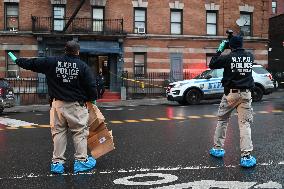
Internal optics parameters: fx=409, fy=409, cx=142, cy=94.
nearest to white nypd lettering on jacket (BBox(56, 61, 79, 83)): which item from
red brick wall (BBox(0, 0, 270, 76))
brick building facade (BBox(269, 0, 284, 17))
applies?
red brick wall (BBox(0, 0, 270, 76))

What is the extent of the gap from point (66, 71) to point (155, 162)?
192 centimetres

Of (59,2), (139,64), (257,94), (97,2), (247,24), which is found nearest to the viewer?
(257,94)

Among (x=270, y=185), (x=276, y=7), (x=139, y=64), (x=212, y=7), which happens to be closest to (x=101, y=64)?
(x=139, y=64)

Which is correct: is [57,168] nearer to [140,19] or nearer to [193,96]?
[193,96]

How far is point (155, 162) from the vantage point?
6211 millimetres

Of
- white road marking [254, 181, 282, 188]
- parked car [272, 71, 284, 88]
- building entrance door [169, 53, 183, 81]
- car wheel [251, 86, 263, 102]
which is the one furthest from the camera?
parked car [272, 71, 284, 88]

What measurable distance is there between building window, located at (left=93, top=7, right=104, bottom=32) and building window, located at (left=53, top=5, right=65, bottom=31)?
6.31ft

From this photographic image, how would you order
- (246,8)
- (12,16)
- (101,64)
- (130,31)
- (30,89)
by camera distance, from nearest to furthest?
(30,89)
(12,16)
(130,31)
(101,64)
(246,8)

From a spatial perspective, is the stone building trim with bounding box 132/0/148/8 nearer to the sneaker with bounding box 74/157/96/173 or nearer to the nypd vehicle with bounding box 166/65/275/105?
the nypd vehicle with bounding box 166/65/275/105

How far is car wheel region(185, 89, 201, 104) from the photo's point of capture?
1861 cm

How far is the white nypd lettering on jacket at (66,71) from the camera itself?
5.67 meters

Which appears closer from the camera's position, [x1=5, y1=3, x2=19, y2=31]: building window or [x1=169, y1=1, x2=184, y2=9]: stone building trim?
[x1=5, y1=3, x2=19, y2=31]: building window

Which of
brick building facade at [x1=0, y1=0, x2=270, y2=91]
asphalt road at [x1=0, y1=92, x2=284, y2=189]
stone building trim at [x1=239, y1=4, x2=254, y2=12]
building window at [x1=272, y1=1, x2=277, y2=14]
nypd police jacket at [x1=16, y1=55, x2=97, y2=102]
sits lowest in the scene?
asphalt road at [x1=0, y1=92, x2=284, y2=189]

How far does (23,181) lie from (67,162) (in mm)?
1194
